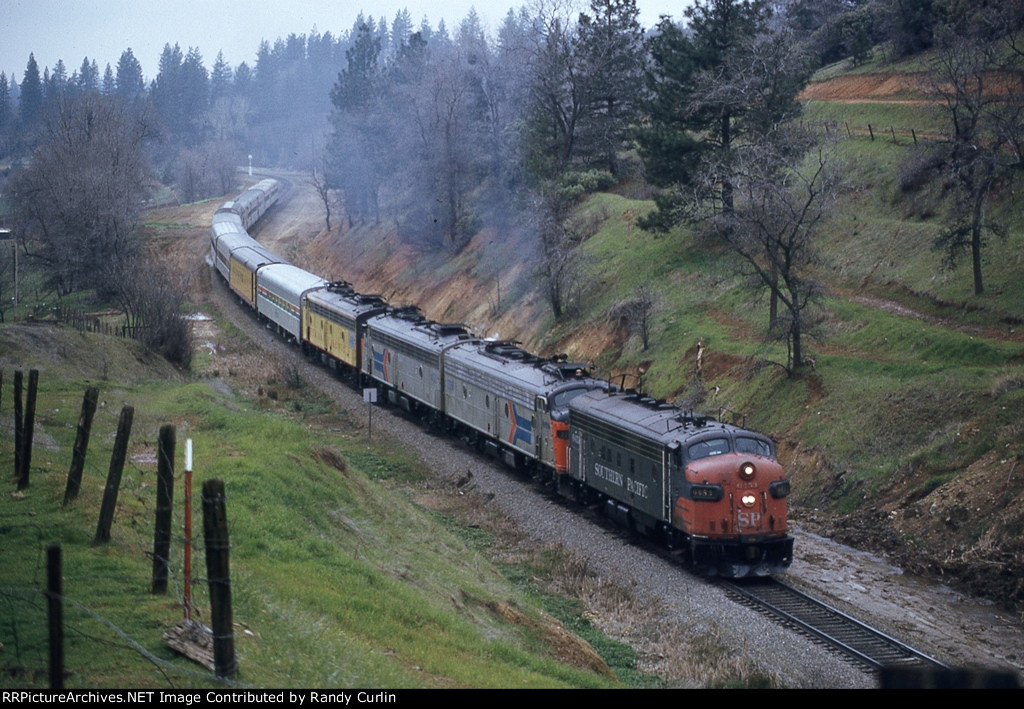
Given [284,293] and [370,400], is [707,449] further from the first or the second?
[284,293]

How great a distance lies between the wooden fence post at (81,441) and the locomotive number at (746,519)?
12.0m

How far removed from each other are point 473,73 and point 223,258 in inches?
948

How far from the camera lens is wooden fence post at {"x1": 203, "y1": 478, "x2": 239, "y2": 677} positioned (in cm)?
973

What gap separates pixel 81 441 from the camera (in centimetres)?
1495

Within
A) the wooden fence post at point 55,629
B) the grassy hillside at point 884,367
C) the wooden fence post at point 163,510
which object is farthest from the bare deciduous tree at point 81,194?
the wooden fence post at point 55,629

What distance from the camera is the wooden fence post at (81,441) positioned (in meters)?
14.9

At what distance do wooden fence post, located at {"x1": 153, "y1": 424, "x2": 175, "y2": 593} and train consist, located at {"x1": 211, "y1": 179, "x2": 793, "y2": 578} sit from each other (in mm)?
10901

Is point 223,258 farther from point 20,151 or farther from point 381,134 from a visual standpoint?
point 20,151

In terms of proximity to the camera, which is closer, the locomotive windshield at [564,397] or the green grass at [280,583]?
the green grass at [280,583]

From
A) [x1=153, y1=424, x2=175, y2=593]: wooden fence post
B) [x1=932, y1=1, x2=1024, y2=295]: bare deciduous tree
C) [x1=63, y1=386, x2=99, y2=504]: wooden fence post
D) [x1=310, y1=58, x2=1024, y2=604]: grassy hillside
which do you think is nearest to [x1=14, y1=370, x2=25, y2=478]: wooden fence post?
[x1=63, y1=386, x2=99, y2=504]: wooden fence post

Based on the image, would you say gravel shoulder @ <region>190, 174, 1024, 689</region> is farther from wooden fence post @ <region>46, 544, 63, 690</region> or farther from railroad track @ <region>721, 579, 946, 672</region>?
wooden fence post @ <region>46, 544, 63, 690</region>

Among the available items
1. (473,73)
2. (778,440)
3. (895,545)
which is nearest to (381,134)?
(473,73)

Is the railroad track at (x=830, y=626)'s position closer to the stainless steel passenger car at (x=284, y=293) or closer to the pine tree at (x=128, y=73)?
the stainless steel passenger car at (x=284, y=293)

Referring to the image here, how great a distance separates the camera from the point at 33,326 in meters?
39.2
